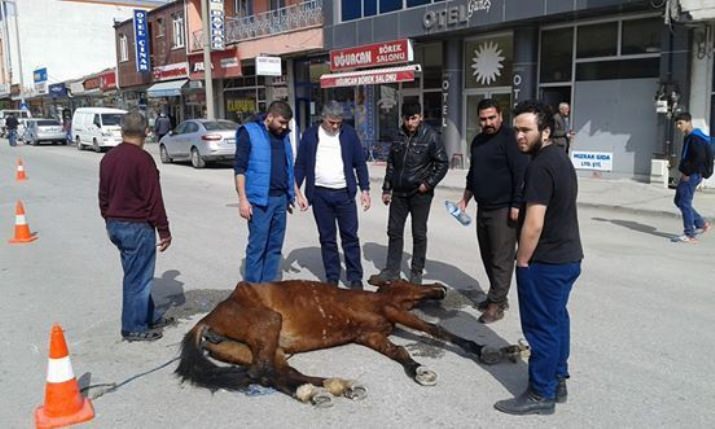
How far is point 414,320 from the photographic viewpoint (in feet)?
14.4

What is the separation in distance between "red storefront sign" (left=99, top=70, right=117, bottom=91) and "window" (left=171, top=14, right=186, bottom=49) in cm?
967

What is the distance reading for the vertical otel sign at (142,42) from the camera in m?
33.8

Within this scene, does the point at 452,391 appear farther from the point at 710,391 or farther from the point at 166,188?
the point at 166,188

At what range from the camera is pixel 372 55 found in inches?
760

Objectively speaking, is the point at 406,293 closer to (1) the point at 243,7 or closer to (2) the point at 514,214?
(2) the point at 514,214

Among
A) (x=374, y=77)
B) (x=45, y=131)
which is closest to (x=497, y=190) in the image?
(x=374, y=77)

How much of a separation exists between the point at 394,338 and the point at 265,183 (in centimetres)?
187

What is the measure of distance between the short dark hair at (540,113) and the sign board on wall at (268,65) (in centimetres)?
1962

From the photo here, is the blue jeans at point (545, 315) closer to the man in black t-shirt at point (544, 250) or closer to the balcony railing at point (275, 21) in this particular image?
the man in black t-shirt at point (544, 250)

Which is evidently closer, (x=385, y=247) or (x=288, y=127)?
(x=288, y=127)

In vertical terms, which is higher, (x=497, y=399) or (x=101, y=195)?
(x=101, y=195)

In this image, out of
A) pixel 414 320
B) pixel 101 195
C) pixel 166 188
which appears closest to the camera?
pixel 414 320

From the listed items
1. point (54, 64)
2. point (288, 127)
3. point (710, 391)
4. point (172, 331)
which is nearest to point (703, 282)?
point (710, 391)

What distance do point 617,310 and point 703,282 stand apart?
159cm
